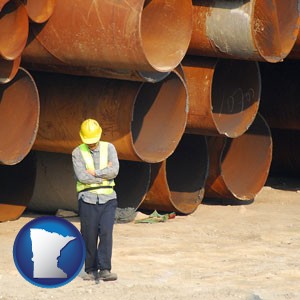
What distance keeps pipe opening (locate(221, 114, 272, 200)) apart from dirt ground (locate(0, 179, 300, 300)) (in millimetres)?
231

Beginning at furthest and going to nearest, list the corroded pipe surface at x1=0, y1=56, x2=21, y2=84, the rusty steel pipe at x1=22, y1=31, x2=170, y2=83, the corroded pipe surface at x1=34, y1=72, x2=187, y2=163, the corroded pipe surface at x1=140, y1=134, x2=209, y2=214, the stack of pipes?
the corroded pipe surface at x1=140, y1=134, x2=209, y2=214, the corroded pipe surface at x1=34, y1=72, x2=187, y2=163, the rusty steel pipe at x1=22, y1=31, x2=170, y2=83, the stack of pipes, the corroded pipe surface at x1=0, y1=56, x2=21, y2=84

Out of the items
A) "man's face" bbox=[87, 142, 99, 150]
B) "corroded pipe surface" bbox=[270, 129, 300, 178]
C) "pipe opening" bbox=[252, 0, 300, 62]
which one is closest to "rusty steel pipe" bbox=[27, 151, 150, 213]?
"pipe opening" bbox=[252, 0, 300, 62]

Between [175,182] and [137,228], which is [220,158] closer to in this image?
[175,182]

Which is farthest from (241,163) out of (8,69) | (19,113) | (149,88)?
(8,69)

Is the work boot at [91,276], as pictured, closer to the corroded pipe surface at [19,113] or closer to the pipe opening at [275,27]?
the corroded pipe surface at [19,113]

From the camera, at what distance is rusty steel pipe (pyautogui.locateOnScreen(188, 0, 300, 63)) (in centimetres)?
1109

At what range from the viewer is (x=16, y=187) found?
11805 millimetres

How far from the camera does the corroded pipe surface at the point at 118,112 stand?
35.2 feet

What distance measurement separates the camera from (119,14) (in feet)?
31.8

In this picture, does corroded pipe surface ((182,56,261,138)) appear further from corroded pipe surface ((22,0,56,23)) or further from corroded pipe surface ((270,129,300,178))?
corroded pipe surface ((270,129,300,178))

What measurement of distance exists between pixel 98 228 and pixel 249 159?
15.6ft

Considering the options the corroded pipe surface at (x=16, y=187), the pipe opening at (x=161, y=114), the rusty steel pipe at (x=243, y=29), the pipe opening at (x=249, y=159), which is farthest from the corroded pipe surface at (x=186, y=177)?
the rusty steel pipe at (x=243, y=29)

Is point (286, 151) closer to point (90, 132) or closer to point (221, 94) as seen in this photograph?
point (221, 94)

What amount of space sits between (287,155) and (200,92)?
4.04m
